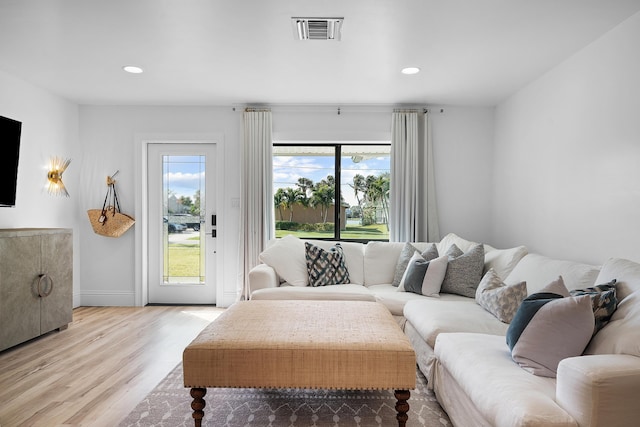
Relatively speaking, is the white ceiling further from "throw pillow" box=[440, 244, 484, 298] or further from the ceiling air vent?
"throw pillow" box=[440, 244, 484, 298]

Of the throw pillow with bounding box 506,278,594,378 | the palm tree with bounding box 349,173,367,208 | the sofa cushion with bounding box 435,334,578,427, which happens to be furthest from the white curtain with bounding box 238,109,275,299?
the throw pillow with bounding box 506,278,594,378

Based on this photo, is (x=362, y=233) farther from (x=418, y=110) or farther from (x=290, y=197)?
(x=418, y=110)

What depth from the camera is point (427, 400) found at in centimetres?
250

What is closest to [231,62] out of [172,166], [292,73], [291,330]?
[292,73]

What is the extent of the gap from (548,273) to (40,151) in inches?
187

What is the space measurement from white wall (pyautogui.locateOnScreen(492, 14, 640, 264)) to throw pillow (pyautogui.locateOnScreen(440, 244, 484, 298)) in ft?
2.06

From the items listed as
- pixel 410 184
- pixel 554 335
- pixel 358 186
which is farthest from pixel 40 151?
pixel 554 335

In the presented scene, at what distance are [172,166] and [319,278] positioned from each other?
7.95 ft

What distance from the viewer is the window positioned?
16.2 ft

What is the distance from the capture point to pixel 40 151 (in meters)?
4.15

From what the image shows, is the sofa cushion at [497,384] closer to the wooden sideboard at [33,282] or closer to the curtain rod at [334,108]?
the curtain rod at [334,108]

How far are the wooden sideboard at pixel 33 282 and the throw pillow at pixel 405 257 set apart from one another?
3199mm

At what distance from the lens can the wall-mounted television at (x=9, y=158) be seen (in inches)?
134

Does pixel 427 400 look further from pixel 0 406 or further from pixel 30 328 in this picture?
pixel 30 328
